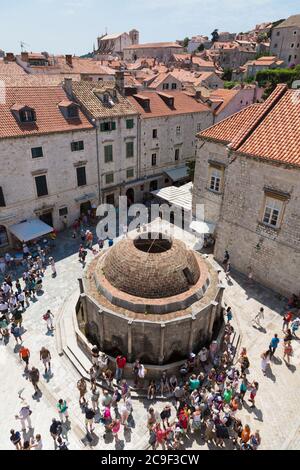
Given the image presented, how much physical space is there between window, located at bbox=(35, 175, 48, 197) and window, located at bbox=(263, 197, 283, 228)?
17.6m

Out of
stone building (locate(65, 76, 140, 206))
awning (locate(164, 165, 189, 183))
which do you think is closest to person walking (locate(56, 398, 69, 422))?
stone building (locate(65, 76, 140, 206))

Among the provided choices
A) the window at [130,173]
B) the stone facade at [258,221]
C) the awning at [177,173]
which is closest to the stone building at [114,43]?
the awning at [177,173]

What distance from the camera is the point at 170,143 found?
3697 cm

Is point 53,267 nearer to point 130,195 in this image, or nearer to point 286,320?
point 130,195

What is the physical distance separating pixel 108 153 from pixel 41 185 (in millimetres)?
7782

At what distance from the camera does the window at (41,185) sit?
25.8 meters

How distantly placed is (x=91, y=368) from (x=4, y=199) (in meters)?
15.2

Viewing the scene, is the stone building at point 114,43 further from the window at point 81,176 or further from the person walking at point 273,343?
the person walking at point 273,343

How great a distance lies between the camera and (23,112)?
24562mm

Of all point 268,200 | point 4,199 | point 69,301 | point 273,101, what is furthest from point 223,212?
point 4,199

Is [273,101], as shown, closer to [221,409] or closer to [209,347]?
[209,347]

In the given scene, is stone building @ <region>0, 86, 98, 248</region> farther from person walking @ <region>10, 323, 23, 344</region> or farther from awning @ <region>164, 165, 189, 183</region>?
awning @ <region>164, 165, 189, 183</region>

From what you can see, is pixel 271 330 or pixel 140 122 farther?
pixel 140 122

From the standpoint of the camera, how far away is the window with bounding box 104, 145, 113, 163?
30367 mm
